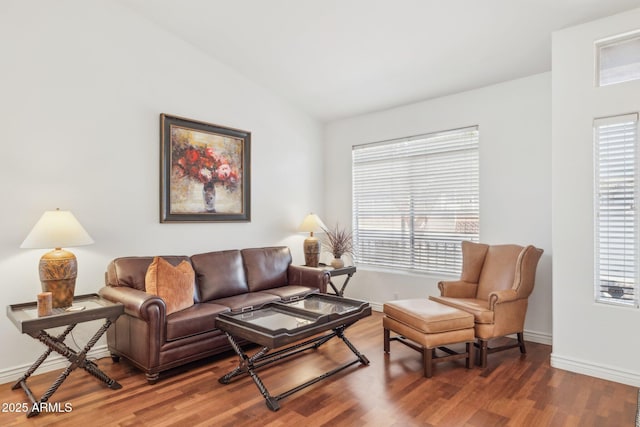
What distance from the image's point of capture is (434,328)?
10.1 feet

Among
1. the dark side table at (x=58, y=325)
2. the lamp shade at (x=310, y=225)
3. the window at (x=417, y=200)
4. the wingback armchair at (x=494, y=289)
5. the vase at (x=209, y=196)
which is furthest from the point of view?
the lamp shade at (x=310, y=225)

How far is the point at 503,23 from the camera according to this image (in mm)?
3170

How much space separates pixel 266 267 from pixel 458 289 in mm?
2131

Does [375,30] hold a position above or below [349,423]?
above

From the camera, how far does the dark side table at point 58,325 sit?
2.54 metres

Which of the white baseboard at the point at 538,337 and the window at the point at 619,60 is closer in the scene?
the window at the point at 619,60

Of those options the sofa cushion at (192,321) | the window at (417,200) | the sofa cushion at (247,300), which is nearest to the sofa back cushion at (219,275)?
the sofa cushion at (247,300)

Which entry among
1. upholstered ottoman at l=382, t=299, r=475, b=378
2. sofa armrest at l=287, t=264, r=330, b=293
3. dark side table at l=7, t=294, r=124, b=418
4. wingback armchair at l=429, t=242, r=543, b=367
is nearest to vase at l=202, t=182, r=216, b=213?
sofa armrest at l=287, t=264, r=330, b=293

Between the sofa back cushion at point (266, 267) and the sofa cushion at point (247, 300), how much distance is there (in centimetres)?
25

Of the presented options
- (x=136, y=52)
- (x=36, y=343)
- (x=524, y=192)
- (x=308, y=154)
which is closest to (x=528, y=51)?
(x=524, y=192)

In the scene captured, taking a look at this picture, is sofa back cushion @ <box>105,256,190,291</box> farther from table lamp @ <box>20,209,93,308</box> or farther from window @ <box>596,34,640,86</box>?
window @ <box>596,34,640,86</box>

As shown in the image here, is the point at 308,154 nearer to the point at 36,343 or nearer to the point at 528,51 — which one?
the point at 528,51

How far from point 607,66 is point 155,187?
418 cm

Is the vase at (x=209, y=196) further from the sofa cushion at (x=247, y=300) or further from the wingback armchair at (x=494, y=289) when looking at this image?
the wingback armchair at (x=494, y=289)
